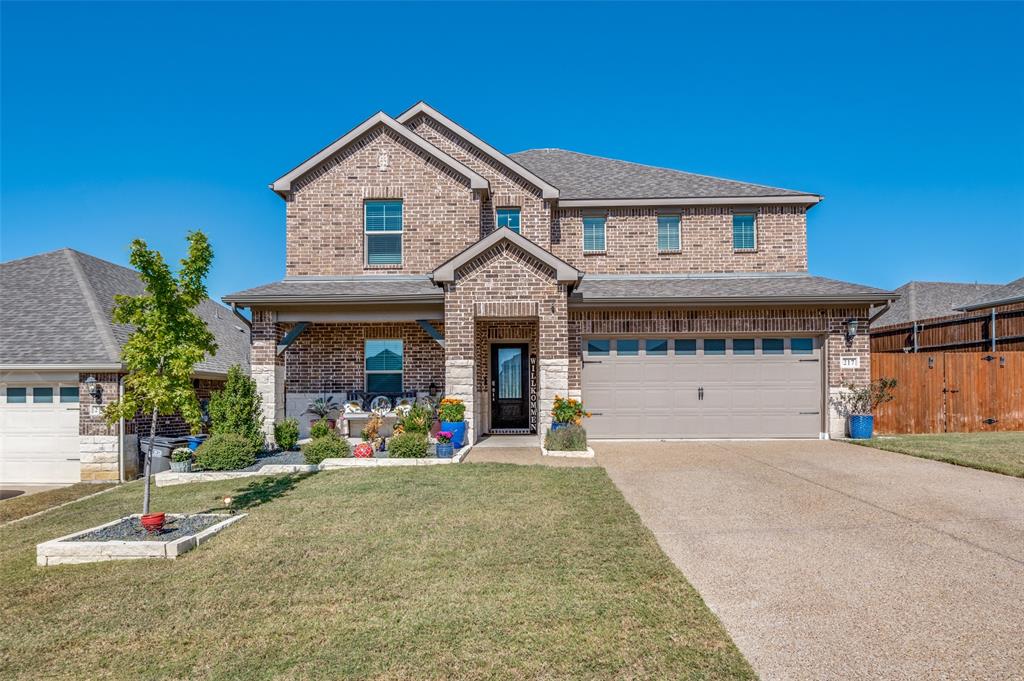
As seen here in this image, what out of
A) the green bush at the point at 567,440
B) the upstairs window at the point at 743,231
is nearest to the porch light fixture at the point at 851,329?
the upstairs window at the point at 743,231

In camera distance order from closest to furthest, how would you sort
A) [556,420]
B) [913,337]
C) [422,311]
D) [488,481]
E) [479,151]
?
[488,481] → [556,420] → [422,311] → [479,151] → [913,337]

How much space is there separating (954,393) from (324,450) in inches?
592

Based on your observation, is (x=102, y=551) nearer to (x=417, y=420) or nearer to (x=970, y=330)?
(x=417, y=420)

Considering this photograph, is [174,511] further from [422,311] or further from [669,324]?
[669,324]

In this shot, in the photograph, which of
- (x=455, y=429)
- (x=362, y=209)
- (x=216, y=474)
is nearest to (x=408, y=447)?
(x=455, y=429)

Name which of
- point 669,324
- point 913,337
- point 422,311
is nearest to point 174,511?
point 422,311

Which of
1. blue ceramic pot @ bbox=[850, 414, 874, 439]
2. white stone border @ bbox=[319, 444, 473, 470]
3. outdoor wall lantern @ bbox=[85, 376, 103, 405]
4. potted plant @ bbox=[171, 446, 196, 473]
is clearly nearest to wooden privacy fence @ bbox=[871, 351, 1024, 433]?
blue ceramic pot @ bbox=[850, 414, 874, 439]

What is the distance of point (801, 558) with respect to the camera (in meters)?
5.04

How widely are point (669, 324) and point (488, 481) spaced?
625 cm

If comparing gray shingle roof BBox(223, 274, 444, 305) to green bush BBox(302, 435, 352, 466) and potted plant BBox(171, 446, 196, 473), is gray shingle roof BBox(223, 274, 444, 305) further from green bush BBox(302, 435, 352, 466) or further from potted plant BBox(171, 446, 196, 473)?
potted plant BBox(171, 446, 196, 473)

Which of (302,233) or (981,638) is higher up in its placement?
(302,233)

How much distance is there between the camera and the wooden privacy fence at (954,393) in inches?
541

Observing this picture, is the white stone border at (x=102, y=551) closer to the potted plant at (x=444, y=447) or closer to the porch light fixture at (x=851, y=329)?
the potted plant at (x=444, y=447)

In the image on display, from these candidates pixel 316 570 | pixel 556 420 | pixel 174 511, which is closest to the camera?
pixel 316 570
